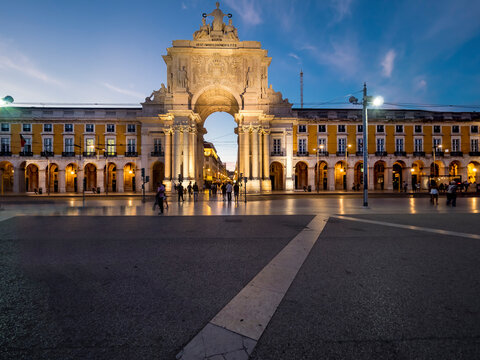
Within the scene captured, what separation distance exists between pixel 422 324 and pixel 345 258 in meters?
2.35

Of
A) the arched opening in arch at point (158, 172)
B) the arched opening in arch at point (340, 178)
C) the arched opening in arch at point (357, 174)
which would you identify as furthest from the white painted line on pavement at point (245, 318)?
the arched opening in arch at point (357, 174)

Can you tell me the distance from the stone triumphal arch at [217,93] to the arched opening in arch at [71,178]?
58.2 feet

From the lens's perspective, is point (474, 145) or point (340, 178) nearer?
point (474, 145)

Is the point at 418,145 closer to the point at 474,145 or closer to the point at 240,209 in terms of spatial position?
the point at 474,145

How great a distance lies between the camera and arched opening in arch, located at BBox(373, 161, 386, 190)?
4338 cm

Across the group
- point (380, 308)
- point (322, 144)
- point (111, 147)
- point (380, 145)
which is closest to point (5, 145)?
point (111, 147)

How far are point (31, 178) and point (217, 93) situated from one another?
4048 cm

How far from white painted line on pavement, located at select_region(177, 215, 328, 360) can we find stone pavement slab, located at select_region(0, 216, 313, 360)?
0.15m

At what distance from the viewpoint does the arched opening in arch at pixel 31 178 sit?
4325cm

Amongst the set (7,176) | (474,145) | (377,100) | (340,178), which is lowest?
(340,178)

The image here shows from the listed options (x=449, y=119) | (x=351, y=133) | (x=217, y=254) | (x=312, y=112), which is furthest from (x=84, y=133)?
(x=449, y=119)

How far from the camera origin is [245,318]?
2.74 metres

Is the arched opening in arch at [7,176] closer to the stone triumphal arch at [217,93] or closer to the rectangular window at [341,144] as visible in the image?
the stone triumphal arch at [217,93]

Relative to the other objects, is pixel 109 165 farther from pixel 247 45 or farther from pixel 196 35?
pixel 247 45
